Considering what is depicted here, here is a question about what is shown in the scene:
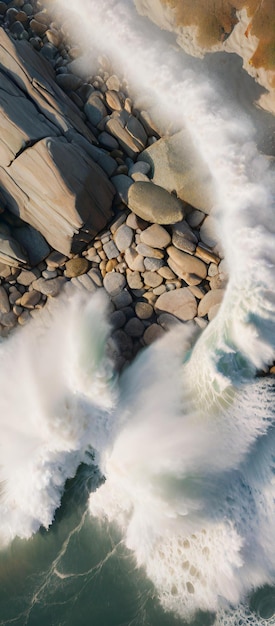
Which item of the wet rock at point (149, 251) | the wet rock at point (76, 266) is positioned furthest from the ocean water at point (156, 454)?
the wet rock at point (149, 251)

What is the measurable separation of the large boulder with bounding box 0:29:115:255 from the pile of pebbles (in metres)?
0.25

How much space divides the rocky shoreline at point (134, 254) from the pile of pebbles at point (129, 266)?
14 mm

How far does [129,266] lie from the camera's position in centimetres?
562

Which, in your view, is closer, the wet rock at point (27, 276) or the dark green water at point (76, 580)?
the dark green water at point (76, 580)

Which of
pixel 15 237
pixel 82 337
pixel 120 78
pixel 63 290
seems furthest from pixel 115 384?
pixel 120 78

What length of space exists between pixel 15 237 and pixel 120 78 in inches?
115

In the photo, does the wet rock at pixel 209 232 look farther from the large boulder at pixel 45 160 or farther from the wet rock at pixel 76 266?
the wet rock at pixel 76 266

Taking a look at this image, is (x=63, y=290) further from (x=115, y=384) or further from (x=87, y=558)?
(x=87, y=558)

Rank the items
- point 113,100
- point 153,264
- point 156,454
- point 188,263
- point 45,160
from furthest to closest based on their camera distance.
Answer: point 113,100 → point 153,264 → point 188,263 → point 156,454 → point 45,160

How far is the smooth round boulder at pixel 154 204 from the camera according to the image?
540 cm

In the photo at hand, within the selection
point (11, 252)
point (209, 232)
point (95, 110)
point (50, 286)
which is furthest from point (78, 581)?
point (95, 110)

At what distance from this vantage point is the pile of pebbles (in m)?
5.47

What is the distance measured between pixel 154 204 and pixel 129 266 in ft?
2.94

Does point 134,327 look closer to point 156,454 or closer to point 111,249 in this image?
point 111,249
